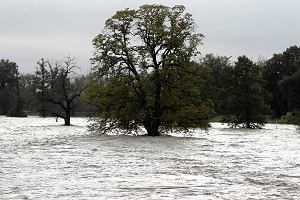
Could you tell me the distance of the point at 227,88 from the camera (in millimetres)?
63062

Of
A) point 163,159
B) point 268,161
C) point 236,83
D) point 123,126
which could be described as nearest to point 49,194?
point 163,159

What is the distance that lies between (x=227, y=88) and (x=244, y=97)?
10.4 feet

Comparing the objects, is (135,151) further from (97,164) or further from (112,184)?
(112,184)

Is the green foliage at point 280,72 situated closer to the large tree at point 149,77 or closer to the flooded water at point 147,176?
the large tree at point 149,77

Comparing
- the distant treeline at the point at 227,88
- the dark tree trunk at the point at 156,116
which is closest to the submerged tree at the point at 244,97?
the distant treeline at the point at 227,88

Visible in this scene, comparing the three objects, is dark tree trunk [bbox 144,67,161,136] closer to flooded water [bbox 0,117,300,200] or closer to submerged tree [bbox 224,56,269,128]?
flooded water [bbox 0,117,300,200]

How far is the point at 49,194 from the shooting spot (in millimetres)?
10938

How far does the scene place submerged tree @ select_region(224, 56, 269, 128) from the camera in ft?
195

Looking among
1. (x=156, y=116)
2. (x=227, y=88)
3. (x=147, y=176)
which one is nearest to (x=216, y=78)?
(x=227, y=88)

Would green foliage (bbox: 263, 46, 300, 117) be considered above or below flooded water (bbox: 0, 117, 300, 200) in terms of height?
above

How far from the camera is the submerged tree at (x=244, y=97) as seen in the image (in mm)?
59344

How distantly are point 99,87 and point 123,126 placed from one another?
10.6ft

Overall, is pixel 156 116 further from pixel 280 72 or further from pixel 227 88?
pixel 280 72

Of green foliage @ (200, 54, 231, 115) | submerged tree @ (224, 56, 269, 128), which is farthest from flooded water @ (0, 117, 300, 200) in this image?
green foliage @ (200, 54, 231, 115)
